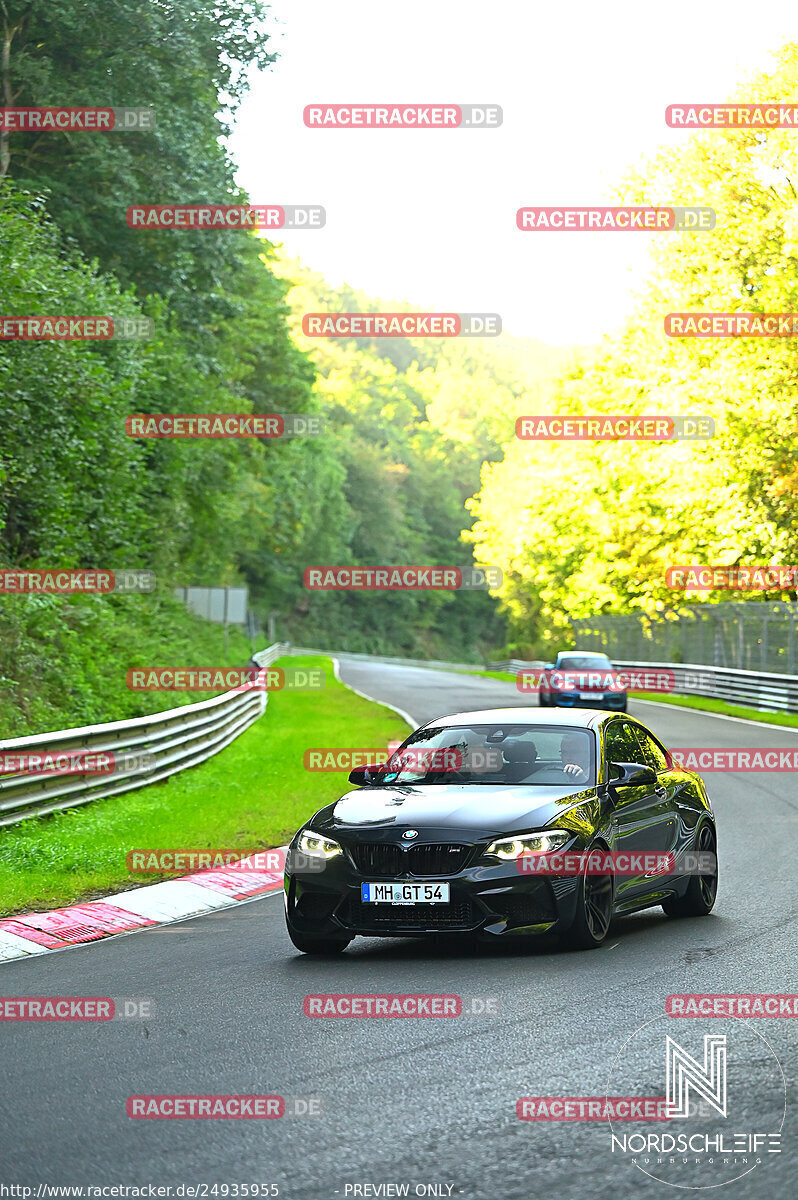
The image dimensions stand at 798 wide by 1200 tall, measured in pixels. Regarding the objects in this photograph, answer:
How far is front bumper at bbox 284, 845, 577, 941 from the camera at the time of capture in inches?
334

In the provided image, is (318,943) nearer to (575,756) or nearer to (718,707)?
(575,756)

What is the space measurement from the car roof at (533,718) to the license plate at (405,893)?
5.74 ft

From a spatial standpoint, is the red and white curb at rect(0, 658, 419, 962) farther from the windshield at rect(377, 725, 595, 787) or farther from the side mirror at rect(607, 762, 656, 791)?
the side mirror at rect(607, 762, 656, 791)

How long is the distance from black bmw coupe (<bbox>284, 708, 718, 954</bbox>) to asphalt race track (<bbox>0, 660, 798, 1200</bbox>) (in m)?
0.24

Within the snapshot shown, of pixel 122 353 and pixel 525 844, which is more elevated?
pixel 122 353

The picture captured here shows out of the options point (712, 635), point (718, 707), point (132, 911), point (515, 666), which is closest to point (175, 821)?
point (132, 911)

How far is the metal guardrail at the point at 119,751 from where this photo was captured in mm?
13414

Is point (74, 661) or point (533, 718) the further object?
point (74, 661)

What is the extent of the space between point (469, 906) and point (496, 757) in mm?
1525

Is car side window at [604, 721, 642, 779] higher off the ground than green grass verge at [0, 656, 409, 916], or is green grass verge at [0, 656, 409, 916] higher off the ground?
car side window at [604, 721, 642, 779]

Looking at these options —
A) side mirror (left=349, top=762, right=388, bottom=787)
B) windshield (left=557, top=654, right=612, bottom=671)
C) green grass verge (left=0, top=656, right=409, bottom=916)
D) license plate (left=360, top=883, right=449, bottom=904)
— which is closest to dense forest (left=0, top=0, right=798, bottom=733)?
green grass verge (left=0, top=656, right=409, bottom=916)

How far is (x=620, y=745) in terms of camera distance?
1033 centimetres

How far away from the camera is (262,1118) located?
18.0 feet

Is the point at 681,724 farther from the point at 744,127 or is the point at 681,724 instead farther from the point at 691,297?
the point at 744,127
